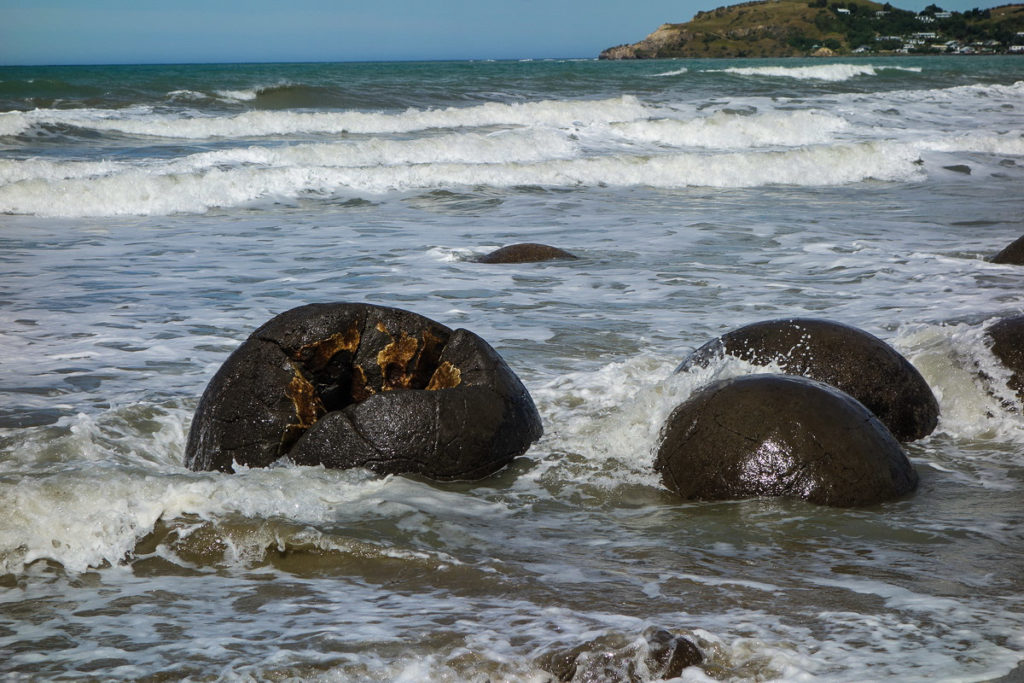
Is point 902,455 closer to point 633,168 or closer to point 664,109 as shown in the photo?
point 633,168

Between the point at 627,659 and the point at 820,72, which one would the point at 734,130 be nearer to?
the point at 820,72

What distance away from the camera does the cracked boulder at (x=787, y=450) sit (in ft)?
14.3

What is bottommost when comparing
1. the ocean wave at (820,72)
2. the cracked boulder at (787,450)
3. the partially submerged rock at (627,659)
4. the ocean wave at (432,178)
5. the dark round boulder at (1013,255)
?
the partially submerged rock at (627,659)

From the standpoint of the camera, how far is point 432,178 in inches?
681

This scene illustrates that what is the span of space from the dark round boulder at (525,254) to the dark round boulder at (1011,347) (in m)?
5.18

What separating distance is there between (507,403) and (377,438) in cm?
67

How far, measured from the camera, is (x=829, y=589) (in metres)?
3.51

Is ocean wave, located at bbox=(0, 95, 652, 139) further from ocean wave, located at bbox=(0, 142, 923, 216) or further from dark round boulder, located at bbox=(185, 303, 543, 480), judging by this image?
dark round boulder, located at bbox=(185, 303, 543, 480)

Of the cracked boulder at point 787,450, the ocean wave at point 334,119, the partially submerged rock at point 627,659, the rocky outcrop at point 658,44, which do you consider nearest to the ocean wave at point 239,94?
the ocean wave at point 334,119

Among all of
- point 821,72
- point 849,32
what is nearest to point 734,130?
point 821,72

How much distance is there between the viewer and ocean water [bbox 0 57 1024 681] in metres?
3.17

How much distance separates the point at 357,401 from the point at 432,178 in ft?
41.8

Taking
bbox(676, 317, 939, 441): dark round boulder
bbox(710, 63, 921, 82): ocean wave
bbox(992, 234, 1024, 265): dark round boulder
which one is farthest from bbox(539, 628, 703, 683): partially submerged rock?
bbox(710, 63, 921, 82): ocean wave

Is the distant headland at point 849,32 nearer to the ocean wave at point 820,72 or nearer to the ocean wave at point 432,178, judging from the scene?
the ocean wave at point 820,72
